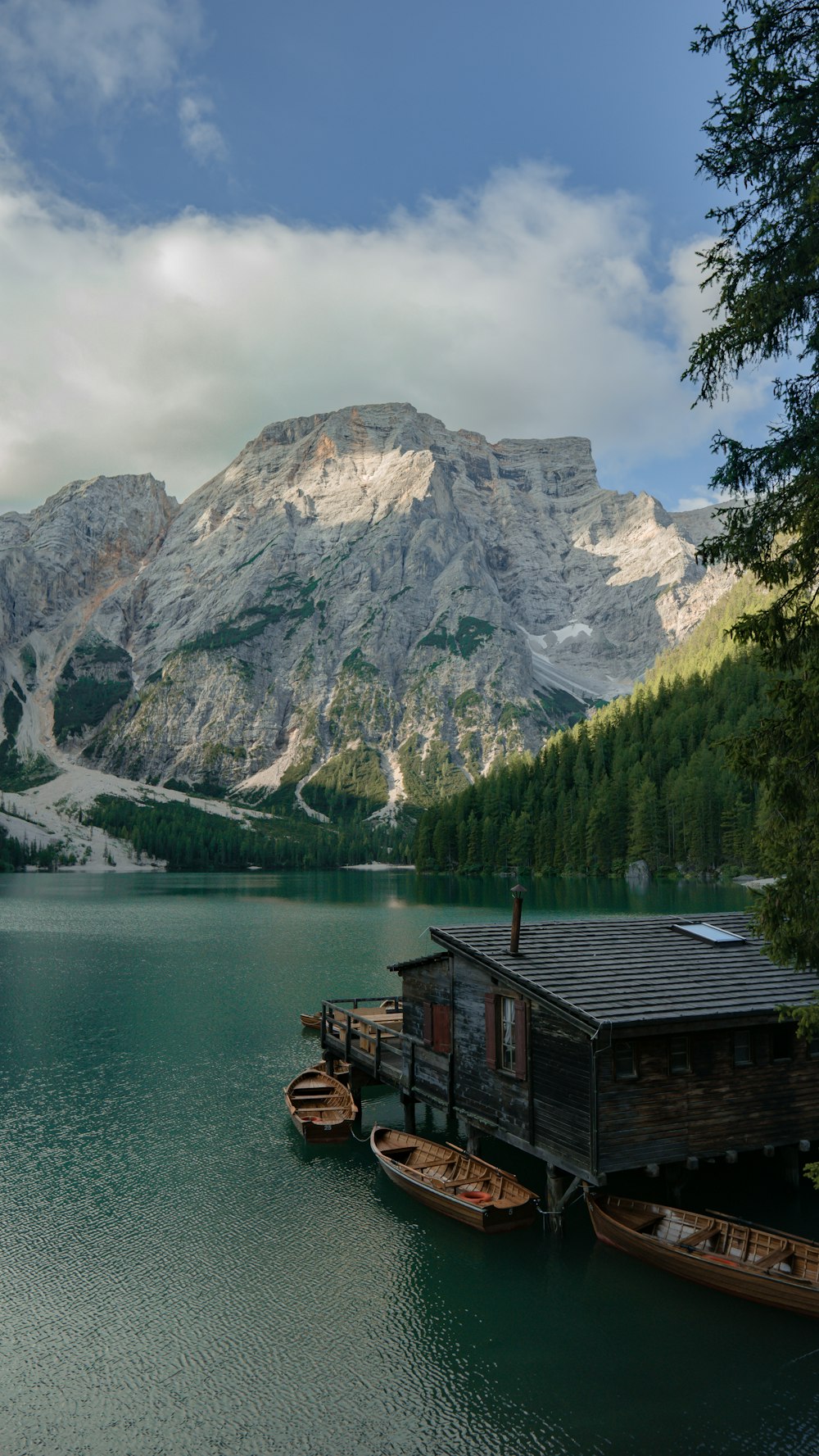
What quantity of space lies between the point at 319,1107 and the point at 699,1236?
1755 cm

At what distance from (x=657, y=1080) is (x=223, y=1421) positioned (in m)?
13.0

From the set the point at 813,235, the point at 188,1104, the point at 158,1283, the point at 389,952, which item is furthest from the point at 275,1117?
the point at 389,952

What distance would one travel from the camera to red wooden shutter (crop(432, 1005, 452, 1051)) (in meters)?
30.4

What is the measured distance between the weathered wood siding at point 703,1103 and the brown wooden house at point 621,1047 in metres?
0.04

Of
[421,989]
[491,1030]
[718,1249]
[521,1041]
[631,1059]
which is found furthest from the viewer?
[421,989]

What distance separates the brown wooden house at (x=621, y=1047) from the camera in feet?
78.1

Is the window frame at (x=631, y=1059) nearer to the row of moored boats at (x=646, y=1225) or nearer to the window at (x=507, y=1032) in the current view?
the row of moored boats at (x=646, y=1225)

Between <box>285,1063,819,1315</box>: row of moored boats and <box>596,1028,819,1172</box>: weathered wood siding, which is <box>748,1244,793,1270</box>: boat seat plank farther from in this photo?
<box>596,1028,819,1172</box>: weathered wood siding

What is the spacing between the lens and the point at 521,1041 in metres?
26.2

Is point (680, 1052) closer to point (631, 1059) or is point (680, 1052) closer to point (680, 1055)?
point (680, 1055)

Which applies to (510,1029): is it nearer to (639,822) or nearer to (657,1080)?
(657,1080)

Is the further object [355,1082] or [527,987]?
[355,1082]

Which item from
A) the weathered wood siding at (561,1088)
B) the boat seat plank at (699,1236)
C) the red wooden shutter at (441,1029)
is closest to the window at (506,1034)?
the weathered wood siding at (561,1088)

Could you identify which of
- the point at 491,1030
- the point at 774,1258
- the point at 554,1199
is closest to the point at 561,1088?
the point at 554,1199
